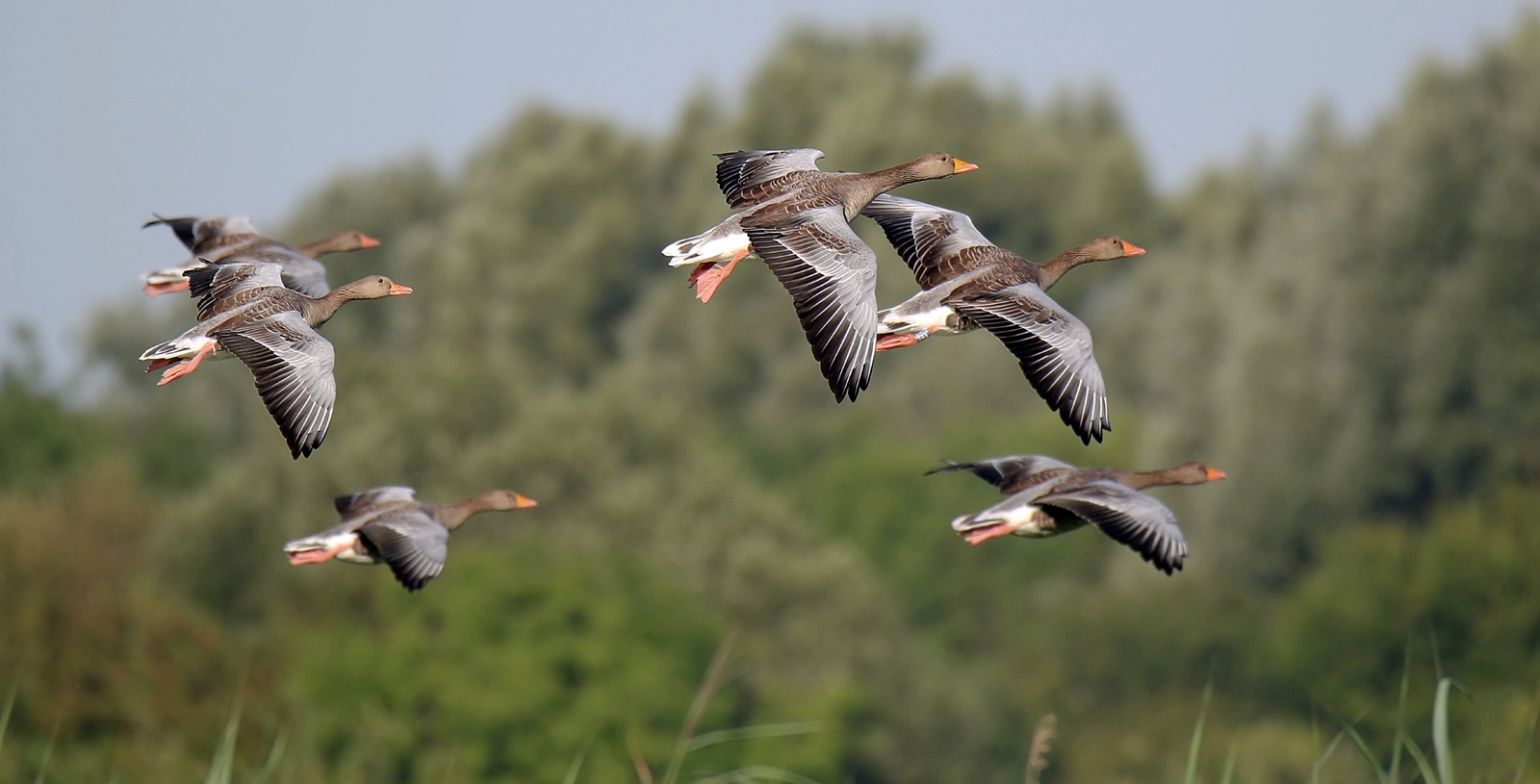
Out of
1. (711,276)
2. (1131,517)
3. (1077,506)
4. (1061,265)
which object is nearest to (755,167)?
(711,276)

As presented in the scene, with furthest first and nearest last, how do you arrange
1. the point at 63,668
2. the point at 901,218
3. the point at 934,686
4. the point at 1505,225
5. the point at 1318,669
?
the point at 934,686 → the point at 1505,225 → the point at 1318,669 → the point at 63,668 → the point at 901,218

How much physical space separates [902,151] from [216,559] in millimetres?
49554

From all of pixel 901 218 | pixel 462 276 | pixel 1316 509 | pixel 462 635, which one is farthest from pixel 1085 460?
pixel 901 218

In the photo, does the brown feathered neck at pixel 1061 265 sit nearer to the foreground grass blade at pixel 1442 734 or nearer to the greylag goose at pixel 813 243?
the greylag goose at pixel 813 243

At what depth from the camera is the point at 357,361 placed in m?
79.4

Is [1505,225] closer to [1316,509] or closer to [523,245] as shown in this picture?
[1316,509]

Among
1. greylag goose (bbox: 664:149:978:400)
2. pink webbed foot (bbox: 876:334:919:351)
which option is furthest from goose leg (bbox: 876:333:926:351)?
greylag goose (bbox: 664:149:978:400)

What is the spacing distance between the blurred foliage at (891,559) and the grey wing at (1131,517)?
32.0m

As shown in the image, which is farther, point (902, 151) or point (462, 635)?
point (902, 151)

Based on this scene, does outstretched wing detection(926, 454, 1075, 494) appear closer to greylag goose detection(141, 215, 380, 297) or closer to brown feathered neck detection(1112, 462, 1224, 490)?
brown feathered neck detection(1112, 462, 1224, 490)

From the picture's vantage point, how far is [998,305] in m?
12.5

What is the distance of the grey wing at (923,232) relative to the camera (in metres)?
14.0

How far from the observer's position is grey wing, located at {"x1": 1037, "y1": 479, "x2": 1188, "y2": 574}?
10.9 metres

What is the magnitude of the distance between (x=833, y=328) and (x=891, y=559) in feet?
268
